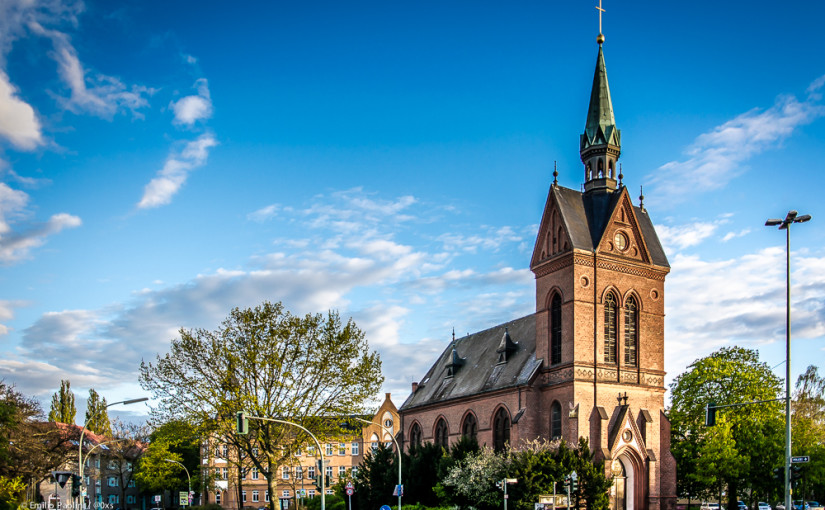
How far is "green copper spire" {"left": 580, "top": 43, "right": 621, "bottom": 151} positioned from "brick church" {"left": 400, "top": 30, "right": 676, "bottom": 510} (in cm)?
7

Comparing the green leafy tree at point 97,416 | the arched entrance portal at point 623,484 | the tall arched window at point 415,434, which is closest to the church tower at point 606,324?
the arched entrance portal at point 623,484

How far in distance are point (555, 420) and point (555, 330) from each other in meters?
5.30

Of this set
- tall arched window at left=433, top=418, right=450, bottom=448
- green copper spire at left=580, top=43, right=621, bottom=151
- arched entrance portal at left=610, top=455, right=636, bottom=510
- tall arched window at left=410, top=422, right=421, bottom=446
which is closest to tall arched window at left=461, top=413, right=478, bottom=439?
tall arched window at left=433, top=418, right=450, bottom=448

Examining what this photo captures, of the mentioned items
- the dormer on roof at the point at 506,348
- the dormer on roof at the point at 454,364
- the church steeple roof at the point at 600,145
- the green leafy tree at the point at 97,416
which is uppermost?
the church steeple roof at the point at 600,145

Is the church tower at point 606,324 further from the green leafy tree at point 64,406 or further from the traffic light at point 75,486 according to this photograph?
the green leafy tree at point 64,406

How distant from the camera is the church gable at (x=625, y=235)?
4522 centimetres

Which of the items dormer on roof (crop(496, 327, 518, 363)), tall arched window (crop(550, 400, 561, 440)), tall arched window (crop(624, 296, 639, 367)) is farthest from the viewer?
dormer on roof (crop(496, 327, 518, 363))

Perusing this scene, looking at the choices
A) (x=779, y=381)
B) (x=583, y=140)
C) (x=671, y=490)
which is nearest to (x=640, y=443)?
(x=671, y=490)

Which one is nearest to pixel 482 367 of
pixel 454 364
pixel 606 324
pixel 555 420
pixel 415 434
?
pixel 454 364

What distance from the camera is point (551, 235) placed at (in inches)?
1817

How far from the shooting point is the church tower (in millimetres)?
42281

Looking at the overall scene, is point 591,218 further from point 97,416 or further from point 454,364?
point 97,416

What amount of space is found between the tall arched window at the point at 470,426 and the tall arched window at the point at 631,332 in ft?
40.1

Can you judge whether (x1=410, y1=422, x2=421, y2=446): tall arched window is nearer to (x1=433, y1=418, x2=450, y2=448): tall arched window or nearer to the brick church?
(x1=433, y1=418, x2=450, y2=448): tall arched window
